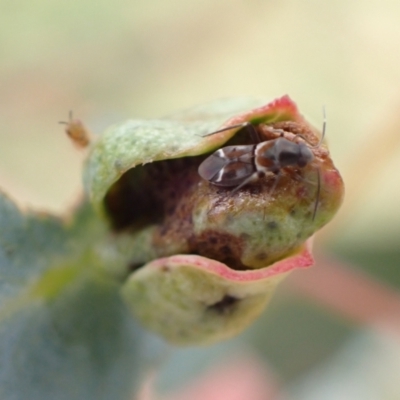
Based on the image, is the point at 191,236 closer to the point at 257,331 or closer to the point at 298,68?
the point at 257,331

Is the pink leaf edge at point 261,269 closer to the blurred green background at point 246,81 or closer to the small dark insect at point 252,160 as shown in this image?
the small dark insect at point 252,160

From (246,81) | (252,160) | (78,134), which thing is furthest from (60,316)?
(246,81)

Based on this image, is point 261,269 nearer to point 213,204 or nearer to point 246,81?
point 213,204

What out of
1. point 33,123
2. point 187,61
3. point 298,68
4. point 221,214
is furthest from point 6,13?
point 221,214

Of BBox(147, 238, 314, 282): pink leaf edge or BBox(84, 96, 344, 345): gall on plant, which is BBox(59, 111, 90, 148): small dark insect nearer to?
BBox(84, 96, 344, 345): gall on plant

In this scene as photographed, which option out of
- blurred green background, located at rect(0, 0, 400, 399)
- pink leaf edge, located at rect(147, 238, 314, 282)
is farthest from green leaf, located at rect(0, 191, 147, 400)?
blurred green background, located at rect(0, 0, 400, 399)

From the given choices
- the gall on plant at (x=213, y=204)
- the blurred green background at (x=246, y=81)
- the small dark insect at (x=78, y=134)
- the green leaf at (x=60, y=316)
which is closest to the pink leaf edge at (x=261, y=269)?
the gall on plant at (x=213, y=204)
